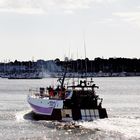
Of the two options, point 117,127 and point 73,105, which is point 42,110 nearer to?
point 73,105

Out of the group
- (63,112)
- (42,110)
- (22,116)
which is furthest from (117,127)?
(22,116)

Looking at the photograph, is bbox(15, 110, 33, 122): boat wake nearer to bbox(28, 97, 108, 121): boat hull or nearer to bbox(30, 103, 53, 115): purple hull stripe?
bbox(30, 103, 53, 115): purple hull stripe

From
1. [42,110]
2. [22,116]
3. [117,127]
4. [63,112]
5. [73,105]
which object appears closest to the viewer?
[117,127]

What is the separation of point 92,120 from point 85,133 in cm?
831

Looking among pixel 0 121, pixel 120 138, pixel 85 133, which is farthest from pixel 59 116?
pixel 120 138

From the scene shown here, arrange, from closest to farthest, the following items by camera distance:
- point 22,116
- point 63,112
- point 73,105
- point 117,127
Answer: point 117,127 → point 63,112 → point 73,105 → point 22,116

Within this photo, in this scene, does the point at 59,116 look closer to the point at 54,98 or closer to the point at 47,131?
the point at 54,98

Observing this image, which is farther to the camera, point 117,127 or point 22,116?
point 22,116

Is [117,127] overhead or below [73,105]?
below

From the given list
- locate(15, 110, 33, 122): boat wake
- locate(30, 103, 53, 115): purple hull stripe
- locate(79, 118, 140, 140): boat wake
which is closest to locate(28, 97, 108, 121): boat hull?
locate(30, 103, 53, 115): purple hull stripe

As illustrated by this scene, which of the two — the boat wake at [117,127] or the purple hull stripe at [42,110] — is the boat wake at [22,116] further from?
the boat wake at [117,127]

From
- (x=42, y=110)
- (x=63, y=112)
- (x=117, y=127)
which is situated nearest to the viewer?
(x=117, y=127)

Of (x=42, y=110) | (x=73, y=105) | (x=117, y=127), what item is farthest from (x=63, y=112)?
(x=117, y=127)

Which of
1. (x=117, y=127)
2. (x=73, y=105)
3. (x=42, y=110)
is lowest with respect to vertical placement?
(x=117, y=127)
